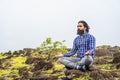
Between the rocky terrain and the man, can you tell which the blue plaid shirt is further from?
the rocky terrain

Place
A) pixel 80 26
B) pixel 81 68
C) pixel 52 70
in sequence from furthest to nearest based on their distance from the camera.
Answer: pixel 52 70 → pixel 80 26 → pixel 81 68

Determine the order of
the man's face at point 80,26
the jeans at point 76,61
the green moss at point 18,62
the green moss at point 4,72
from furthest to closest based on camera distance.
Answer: the green moss at point 18,62
the green moss at point 4,72
the man's face at point 80,26
the jeans at point 76,61

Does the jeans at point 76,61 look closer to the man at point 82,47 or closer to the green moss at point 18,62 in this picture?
the man at point 82,47

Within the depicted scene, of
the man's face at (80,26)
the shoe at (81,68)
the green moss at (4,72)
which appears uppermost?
the man's face at (80,26)

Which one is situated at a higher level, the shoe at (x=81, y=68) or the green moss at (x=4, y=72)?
the green moss at (x=4, y=72)

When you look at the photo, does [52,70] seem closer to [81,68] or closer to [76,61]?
[76,61]

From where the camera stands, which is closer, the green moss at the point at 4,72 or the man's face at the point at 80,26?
the man's face at the point at 80,26

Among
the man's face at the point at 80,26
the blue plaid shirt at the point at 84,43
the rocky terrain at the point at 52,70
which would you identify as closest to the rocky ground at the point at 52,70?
the rocky terrain at the point at 52,70

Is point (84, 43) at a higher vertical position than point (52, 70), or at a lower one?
higher

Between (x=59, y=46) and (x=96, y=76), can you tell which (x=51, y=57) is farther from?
(x=96, y=76)

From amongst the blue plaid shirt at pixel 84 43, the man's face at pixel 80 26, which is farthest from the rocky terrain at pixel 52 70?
the man's face at pixel 80 26

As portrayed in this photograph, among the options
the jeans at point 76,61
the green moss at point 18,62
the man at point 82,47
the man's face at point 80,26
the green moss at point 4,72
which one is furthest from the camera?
the green moss at point 18,62

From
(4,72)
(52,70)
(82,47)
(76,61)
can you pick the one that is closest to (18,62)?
(4,72)

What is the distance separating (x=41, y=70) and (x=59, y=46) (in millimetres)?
3900
